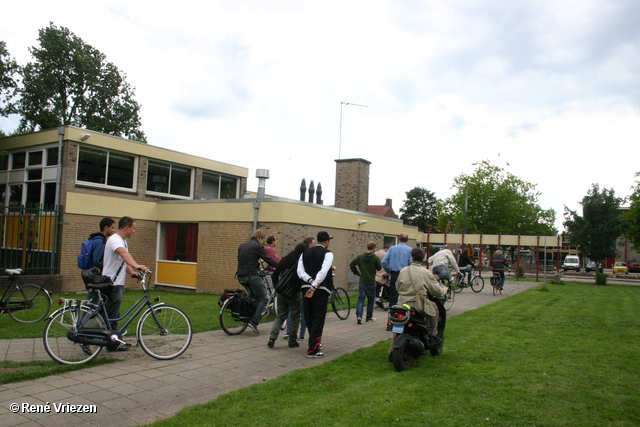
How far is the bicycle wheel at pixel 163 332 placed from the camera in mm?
6320

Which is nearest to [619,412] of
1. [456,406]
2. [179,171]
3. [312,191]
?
[456,406]

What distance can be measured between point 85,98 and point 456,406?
3903 centimetres

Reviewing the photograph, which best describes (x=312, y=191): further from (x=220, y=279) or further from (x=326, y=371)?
(x=326, y=371)

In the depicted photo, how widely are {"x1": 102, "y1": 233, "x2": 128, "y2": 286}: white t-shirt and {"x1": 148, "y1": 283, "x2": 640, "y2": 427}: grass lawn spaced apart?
2.61 meters

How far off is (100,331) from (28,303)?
4121 millimetres

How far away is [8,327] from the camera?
8.60 m

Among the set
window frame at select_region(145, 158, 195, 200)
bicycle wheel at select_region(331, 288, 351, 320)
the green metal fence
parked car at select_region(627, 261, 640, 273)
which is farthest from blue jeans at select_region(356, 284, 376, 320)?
parked car at select_region(627, 261, 640, 273)

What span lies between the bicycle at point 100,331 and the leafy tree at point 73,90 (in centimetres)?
3392

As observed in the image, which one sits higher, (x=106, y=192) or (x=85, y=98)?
(x=85, y=98)

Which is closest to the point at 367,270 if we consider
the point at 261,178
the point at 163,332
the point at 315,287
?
the point at 315,287

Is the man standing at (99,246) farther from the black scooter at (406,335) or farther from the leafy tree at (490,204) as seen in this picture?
the leafy tree at (490,204)

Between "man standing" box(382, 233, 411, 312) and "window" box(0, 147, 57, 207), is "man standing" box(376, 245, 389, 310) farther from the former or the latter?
"window" box(0, 147, 57, 207)

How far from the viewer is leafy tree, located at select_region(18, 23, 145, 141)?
34.7 meters

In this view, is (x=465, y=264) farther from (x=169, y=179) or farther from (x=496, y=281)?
(x=169, y=179)
